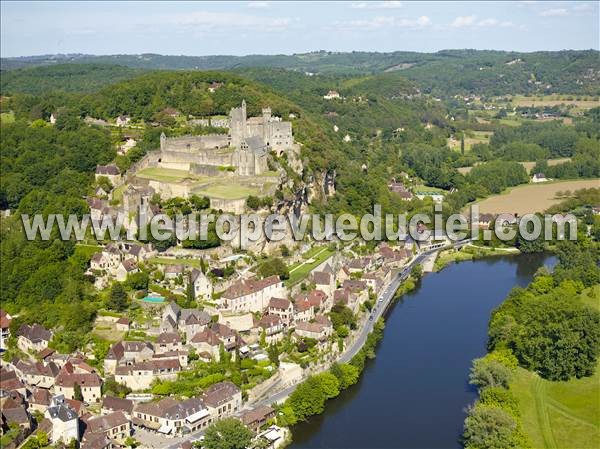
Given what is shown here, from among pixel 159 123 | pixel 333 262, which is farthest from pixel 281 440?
pixel 159 123

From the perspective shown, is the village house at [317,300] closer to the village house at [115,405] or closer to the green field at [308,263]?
the green field at [308,263]

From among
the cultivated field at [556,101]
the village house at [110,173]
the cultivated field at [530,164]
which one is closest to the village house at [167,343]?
the village house at [110,173]

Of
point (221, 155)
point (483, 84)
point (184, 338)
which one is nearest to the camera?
point (184, 338)

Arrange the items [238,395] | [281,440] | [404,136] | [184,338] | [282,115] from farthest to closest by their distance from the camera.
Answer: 1. [404,136]
2. [282,115]
3. [184,338]
4. [238,395]
5. [281,440]

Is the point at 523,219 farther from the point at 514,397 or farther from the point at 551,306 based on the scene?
the point at 514,397

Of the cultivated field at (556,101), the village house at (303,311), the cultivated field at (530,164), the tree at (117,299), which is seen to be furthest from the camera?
the cultivated field at (556,101)

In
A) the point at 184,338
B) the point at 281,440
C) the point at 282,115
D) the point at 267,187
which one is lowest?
the point at 281,440

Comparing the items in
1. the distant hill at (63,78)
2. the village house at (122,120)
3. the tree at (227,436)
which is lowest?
the tree at (227,436)
